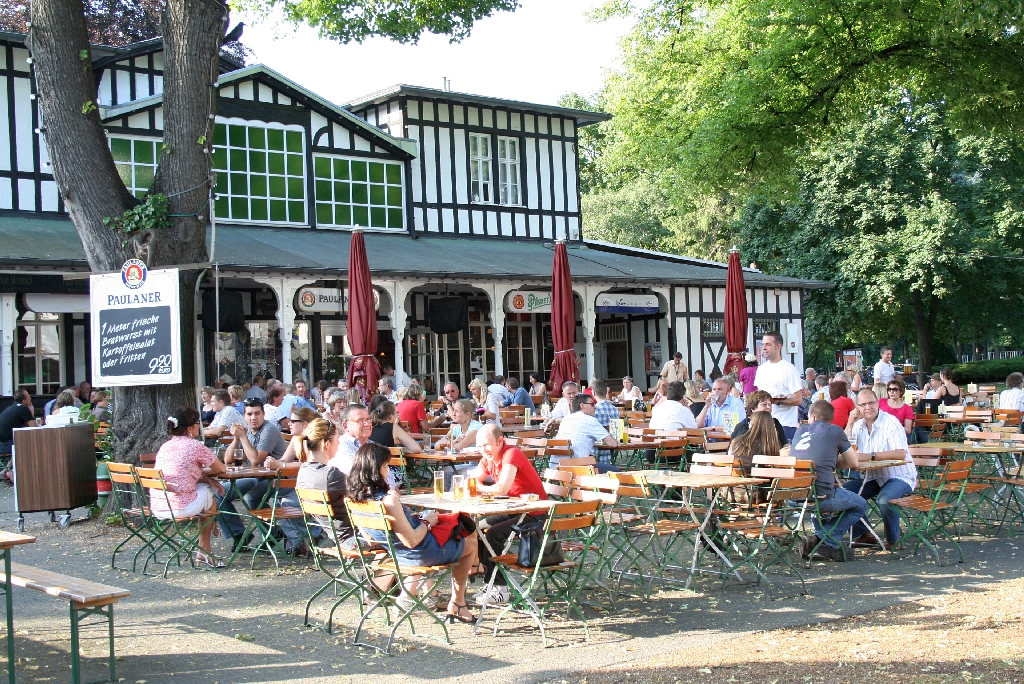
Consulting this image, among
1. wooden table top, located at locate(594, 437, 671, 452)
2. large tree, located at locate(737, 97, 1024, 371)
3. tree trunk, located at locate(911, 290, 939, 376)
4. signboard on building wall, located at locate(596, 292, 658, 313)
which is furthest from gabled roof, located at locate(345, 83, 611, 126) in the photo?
wooden table top, located at locate(594, 437, 671, 452)

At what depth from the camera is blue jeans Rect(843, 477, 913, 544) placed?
8492 millimetres

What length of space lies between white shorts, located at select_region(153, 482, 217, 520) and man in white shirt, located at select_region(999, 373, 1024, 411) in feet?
34.4

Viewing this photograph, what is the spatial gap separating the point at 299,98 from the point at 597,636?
18.2 m

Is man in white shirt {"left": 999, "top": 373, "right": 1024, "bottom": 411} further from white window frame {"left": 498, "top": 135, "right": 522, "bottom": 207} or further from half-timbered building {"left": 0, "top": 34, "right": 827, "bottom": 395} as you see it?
white window frame {"left": 498, "top": 135, "right": 522, "bottom": 207}

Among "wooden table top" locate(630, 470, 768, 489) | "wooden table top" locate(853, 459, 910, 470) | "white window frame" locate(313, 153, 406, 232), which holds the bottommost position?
"wooden table top" locate(853, 459, 910, 470)

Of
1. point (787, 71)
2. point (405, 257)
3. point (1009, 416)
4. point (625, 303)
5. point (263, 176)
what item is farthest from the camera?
point (625, 303)

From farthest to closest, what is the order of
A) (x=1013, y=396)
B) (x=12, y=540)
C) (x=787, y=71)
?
(x=787, y=71) → (x=1013, y=396) → (x=12, y=540)

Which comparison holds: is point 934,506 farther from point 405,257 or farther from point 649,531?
point 405,257

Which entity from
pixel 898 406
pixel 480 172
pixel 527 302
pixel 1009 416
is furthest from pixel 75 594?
pixel 480 172

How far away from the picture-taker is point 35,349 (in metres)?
19.5

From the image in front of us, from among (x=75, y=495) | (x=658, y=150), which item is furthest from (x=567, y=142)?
(x=75, y=495)

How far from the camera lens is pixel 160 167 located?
34.4 feet

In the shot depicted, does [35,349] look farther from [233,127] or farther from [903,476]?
[903,476]

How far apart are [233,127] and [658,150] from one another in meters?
8.43
